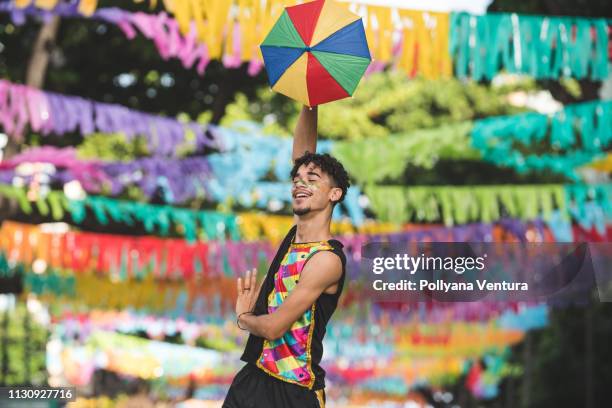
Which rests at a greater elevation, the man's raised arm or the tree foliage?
the tree foliage

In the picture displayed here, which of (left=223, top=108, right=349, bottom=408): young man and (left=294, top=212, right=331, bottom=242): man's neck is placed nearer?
(left=223, top=108, right=349, bottom=408): young man

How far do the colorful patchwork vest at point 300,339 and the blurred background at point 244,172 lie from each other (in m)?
4.49

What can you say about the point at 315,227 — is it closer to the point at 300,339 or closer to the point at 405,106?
the point at 300,339

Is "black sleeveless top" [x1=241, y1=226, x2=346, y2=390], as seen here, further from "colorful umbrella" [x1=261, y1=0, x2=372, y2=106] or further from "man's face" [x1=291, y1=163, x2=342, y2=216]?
"colorful umbrella" [x1=261, y1=0, x2=372, y2=106]

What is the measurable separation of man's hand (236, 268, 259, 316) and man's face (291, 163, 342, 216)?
15.5 inches

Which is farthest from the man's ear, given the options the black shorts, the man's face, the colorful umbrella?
the black shorts

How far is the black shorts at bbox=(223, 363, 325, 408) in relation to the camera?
5184 millimetres

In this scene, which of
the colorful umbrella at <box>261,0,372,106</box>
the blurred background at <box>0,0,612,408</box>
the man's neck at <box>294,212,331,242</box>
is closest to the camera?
the man's neck at <box>294,212,331,242</box>

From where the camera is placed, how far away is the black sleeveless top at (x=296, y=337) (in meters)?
5.19

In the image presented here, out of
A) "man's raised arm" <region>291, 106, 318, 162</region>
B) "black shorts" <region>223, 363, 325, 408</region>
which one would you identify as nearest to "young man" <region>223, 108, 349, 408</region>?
"black shorts" <region>223, 363, 325, 408</region>

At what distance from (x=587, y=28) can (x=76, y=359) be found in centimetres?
2238

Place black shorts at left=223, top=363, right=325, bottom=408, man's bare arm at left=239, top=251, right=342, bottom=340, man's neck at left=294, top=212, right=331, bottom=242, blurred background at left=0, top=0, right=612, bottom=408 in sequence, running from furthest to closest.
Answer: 1. blurred background at left=0, top=0, right=612, bottom=408
2. man's neck at left=294, top=212, right=331, bottom=242
3. black shorts at left=223, top=363, right=325, bottom=408
4. man's bare arm at left=239, top=251, right=342, bottom=340

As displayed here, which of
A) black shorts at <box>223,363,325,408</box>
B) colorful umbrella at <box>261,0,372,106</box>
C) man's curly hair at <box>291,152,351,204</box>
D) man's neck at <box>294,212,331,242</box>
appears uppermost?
colorful umbrella at <box>261,0,372,106</box>

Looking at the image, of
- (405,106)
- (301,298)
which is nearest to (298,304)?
(301,298)
